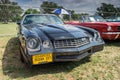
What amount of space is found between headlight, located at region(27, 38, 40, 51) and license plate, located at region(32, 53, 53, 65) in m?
0.16

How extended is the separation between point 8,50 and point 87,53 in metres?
2.72

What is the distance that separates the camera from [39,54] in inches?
145

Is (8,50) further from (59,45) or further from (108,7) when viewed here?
(108,7)

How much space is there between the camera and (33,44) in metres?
3.78

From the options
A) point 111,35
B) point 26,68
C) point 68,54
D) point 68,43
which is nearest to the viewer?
point 68,54

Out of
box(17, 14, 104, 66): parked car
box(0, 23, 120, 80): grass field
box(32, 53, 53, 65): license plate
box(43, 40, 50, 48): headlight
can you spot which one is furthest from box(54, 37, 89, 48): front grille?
box(0, 23, 120, 80): grass field

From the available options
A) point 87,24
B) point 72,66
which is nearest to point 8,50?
point 72,66

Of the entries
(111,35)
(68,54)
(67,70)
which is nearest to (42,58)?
(68,54)

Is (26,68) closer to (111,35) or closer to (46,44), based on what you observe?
(46,44)

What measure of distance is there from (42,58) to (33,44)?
316 mm

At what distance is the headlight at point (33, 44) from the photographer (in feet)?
12.3

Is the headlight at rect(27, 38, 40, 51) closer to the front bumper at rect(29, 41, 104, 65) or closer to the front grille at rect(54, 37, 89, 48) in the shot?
the front bumper at rect(29, 41, 104, 65)

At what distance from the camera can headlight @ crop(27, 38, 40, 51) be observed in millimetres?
3742

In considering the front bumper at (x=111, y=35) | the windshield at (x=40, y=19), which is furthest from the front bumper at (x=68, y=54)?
the front bumper at (x=111, y=35)
